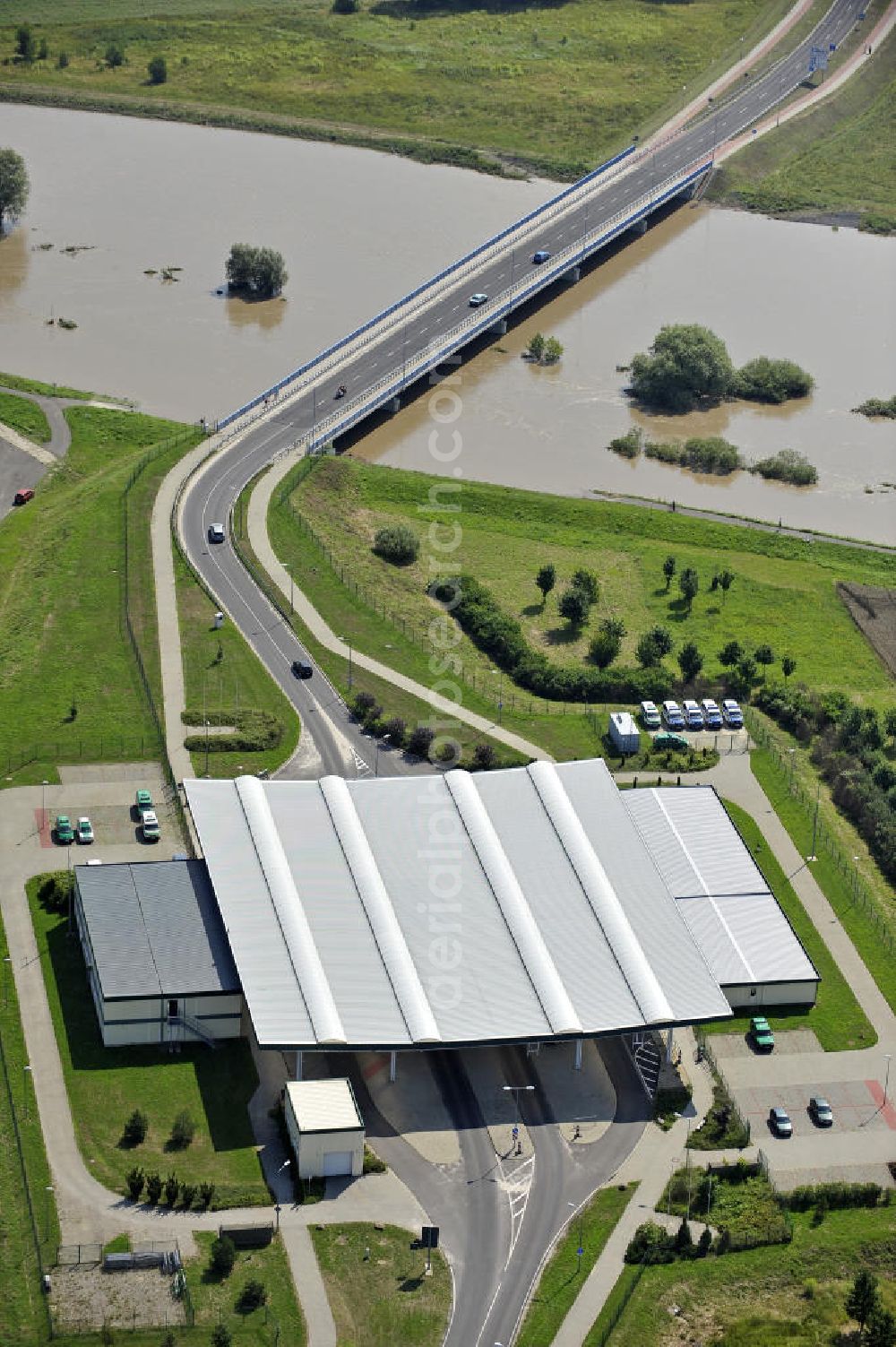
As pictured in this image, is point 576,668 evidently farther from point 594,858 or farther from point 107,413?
point 107,413

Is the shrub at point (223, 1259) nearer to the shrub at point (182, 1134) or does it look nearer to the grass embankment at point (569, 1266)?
the shrub at point (182, 1134)

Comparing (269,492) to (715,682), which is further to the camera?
(269,492)

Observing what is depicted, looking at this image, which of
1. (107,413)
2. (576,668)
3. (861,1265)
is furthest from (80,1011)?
(107,413)

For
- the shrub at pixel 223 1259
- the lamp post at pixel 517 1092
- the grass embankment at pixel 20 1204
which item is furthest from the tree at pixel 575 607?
the shrub at pixel 223 1259

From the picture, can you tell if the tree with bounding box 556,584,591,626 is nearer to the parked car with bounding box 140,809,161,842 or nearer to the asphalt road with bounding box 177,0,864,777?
the asphalt road with bounding box 177,0,864,777

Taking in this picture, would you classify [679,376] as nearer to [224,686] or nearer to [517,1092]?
[224,686]
